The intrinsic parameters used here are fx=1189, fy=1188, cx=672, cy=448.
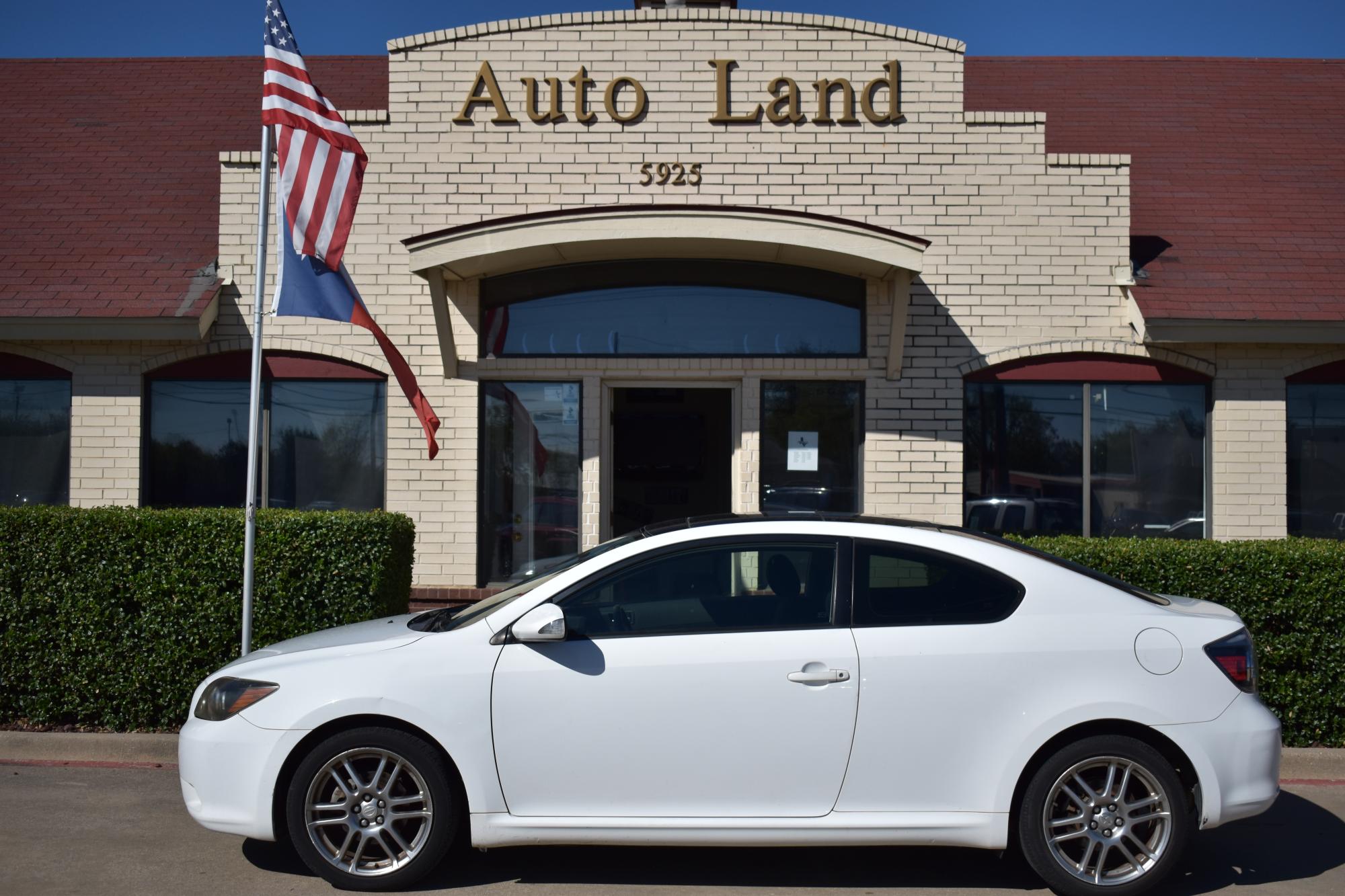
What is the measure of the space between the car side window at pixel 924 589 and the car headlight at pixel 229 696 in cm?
255

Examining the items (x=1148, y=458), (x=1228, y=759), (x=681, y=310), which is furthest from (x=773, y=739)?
(x=1148, y=458)

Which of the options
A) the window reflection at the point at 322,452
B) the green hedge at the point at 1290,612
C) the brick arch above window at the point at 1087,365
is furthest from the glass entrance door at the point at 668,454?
the green hedge at the point at 1290,612

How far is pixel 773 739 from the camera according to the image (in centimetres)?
488

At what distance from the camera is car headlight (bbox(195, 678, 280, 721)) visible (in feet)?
16.6

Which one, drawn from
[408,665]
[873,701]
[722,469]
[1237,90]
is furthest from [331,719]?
[1237,90]

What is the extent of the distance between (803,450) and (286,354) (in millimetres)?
4513

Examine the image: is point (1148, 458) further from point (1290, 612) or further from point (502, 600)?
point (502, 600)

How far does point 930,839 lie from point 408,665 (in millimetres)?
2284

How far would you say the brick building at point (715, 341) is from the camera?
10.1 metres

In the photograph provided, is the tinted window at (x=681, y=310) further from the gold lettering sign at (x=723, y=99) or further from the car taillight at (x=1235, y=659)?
the car taillight at (x=1235, y=659)

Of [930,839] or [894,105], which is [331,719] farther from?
[894,105]

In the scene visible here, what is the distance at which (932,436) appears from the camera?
10031mm

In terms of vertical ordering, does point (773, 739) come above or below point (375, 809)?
above

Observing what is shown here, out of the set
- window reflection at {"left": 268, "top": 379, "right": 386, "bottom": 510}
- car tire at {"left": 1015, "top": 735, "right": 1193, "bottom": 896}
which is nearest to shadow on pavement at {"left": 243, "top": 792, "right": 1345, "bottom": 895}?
car tire at {"left": 1015, "top": 735, "right": 1193, "bottom": 896}
